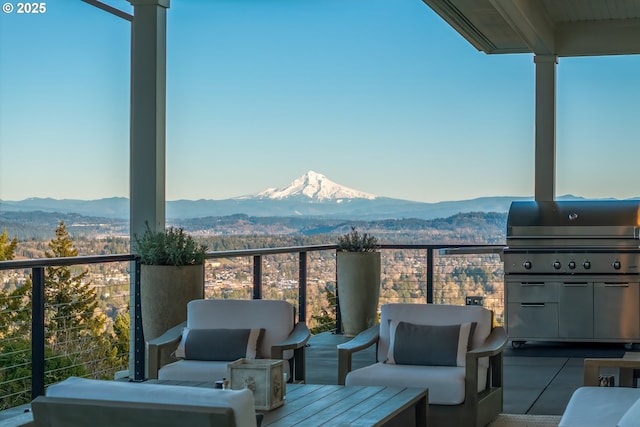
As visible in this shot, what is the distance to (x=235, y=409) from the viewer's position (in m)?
2.51

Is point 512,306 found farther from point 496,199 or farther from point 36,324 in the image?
point 496,199

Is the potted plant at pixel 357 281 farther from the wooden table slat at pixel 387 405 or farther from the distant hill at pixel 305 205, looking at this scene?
the distant hill at pixel 305 205

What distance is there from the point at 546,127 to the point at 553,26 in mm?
987

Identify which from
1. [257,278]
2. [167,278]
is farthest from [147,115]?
[257,278]

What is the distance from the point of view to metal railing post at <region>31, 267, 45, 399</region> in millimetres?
5223

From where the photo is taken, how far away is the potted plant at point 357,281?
30.4ft

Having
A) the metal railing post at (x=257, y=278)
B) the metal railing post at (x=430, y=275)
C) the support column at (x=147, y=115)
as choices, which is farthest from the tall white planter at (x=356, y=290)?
the support column at (x=147, y=115)

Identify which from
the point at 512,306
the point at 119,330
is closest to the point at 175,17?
the point at 119,330

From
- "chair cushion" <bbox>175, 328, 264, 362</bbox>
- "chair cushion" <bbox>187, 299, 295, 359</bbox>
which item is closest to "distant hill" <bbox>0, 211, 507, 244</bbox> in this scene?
"chair cushion" <bbox>187, 299, 295, 359</bbox>

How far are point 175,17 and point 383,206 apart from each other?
5470 mm

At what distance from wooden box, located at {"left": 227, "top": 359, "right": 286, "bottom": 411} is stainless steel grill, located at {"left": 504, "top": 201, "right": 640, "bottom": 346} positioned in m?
4.98

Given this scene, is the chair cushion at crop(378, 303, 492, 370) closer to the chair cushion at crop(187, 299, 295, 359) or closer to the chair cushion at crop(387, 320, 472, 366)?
the chair cushion at crop(387, 320, 472, 366)

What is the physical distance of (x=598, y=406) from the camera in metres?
3.76

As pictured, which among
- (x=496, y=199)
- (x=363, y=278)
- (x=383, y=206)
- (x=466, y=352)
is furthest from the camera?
(x=383, y=206)
